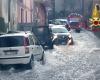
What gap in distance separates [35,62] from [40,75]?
13.3 ft

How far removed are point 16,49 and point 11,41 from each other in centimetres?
47

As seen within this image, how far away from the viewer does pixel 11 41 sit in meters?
19.8

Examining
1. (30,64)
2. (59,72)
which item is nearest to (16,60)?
(30,64)

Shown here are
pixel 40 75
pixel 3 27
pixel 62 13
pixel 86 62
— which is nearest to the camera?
pixel 40 75

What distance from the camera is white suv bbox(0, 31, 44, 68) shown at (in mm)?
19422

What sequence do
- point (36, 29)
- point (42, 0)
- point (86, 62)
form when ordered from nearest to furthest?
point (86, 62)
point (36, 29)
point (42, 0)

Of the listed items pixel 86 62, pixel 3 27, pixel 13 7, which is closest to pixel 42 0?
pixel 13 7

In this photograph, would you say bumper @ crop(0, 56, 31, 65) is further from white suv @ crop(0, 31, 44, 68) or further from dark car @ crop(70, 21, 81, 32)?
dark car @ crop(70, 21, 81, 32)

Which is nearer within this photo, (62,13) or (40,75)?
(40,75)

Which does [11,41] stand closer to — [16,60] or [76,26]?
[16,60]

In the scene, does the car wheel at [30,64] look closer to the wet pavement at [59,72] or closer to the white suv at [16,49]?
the white suv at [16,49]

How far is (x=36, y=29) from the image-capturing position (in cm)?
3575

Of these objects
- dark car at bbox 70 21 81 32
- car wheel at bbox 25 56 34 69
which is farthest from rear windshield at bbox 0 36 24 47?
dark car at bbox 70 21 81 32

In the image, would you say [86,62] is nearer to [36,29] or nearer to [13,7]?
[36,29]
